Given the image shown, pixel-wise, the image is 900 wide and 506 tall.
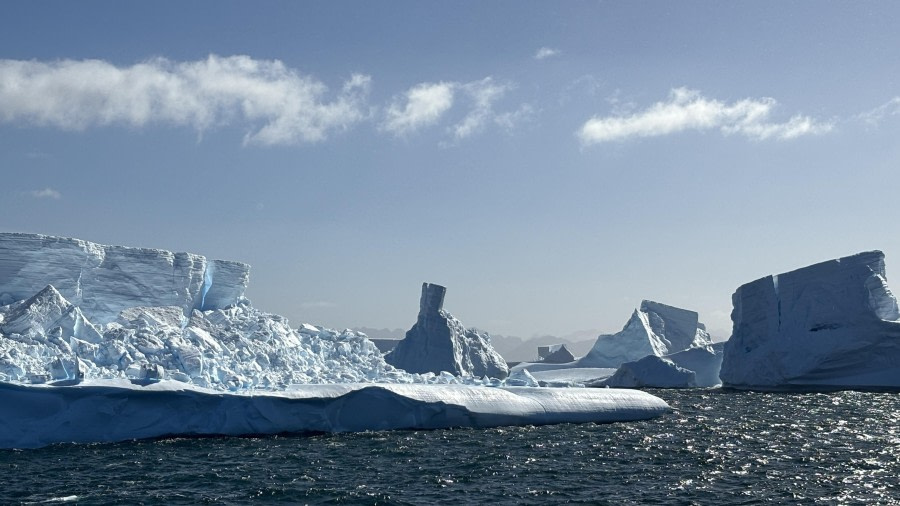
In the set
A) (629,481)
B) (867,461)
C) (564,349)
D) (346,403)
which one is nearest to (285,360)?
(346,403)

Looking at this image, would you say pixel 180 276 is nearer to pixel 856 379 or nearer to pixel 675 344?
pixel 856 379

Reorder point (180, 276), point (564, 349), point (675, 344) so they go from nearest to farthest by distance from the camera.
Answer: point (180, 276) < point (675, 344) < point (564, 349)

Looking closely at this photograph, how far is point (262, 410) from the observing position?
17.3 m

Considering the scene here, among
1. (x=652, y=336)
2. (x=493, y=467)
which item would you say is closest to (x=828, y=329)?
(x=652, y=336)

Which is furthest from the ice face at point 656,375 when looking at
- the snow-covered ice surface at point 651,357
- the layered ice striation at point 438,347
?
the layered ice striation at point 438,347

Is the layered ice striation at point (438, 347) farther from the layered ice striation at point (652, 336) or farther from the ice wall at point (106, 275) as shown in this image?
the ice wall at point (106, 275)

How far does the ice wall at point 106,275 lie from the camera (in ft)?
68.3

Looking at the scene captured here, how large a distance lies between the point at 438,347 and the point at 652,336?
16.8 meters

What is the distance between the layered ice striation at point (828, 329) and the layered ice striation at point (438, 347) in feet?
46.3

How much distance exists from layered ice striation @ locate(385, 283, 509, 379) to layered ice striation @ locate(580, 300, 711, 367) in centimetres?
1103

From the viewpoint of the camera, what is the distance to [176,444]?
15945mm

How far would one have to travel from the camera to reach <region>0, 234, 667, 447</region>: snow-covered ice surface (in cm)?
1619

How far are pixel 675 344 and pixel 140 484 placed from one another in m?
43.7

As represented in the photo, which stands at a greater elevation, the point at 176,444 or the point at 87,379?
the point at 87,379
